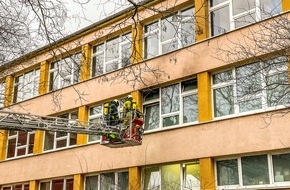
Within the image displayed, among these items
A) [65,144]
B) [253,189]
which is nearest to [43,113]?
[65,144]

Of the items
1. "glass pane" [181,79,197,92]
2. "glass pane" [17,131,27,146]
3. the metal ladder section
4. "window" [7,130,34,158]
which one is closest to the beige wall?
"window" [7,130,34,158]

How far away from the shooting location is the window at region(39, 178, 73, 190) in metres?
17.1

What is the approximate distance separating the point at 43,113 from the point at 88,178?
4.43 m

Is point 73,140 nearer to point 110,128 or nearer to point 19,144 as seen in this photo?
point 19,144

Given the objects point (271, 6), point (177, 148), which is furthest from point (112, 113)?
point (271, 6)

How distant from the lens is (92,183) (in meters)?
16.3

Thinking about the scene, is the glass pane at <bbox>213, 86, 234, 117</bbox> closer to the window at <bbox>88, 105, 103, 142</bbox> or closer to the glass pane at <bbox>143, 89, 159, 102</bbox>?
the glass pane at <bbox>143, 89, 159, 102</bbox>

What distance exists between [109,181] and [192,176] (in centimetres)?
354

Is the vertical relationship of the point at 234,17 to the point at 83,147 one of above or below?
above

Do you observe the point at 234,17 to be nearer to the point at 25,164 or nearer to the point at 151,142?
the point at 151,142

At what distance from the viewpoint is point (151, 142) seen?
47.5ft

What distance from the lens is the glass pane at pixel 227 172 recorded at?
12.2 metres

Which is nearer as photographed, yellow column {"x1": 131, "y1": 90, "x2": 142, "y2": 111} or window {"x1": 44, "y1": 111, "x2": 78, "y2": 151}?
yellow column {"x1": 131, "y1": 90, "x2": 142, "y2": 111}

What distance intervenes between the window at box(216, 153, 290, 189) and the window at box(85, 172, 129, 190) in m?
3.74
